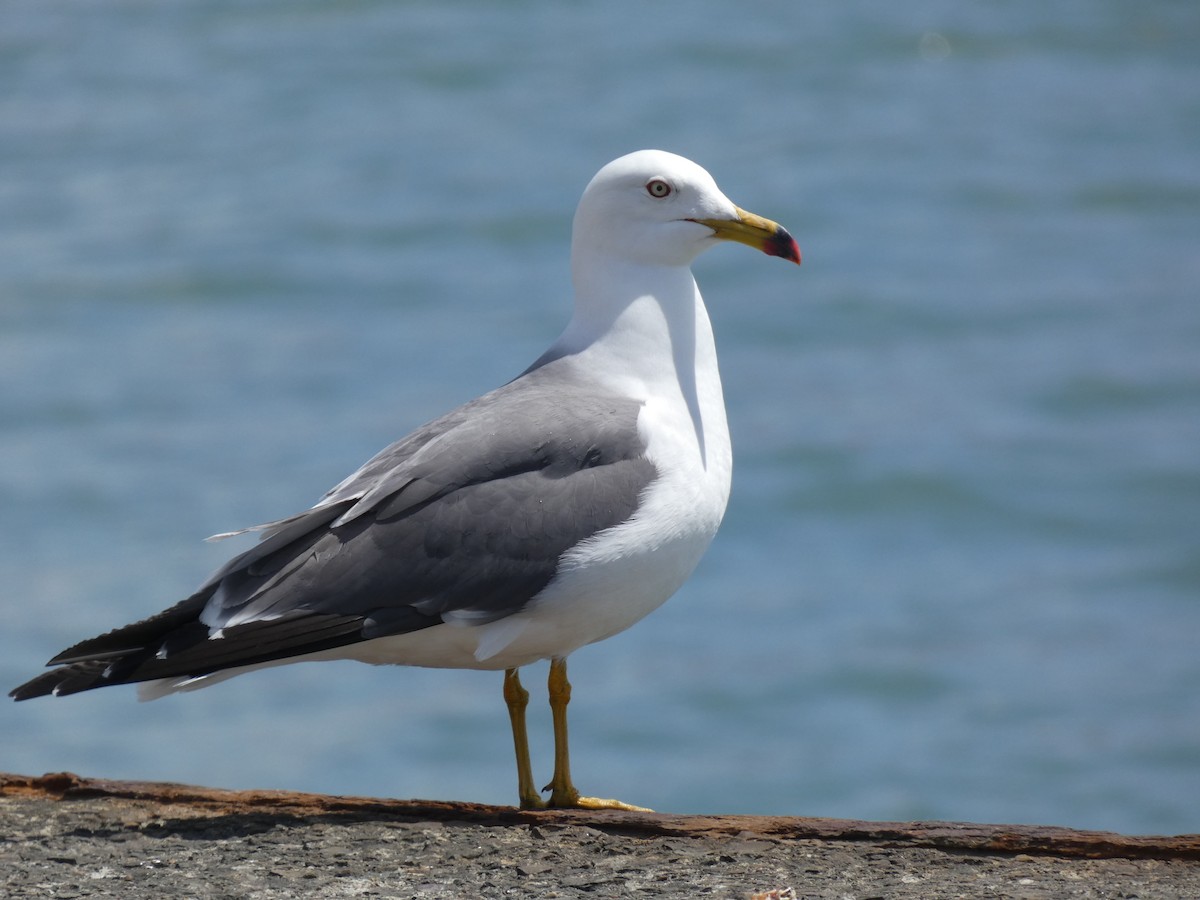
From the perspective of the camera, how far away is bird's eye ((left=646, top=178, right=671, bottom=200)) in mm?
4687

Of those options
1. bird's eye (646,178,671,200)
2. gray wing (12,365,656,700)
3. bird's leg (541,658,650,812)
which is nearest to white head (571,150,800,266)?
bird's eye (646,178,671,200)

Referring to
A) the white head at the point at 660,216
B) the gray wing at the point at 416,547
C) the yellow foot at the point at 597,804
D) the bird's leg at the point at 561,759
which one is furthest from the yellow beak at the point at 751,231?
the yellow foot at the point at 597,804

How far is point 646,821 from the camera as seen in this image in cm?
404

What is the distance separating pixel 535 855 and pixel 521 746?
556 millimetres

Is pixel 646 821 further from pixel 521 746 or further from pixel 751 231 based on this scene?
pixel 751 231

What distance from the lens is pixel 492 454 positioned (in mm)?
4332

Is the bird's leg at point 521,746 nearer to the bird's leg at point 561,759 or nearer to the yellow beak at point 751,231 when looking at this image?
the bird's leg at point 561,759

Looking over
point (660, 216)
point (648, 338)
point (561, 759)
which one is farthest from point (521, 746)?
point (660, 216)

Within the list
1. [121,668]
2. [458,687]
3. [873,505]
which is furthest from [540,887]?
[873,505]

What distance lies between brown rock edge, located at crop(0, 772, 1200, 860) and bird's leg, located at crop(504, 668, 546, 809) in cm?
22

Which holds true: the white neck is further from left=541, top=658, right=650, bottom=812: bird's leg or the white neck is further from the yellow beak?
left=541, top=658, right=650, bottom=812: bird's leg

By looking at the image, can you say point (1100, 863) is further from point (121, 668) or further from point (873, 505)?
point (873, 505)

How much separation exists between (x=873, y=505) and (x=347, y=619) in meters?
9.12

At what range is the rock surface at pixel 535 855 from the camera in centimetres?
368
